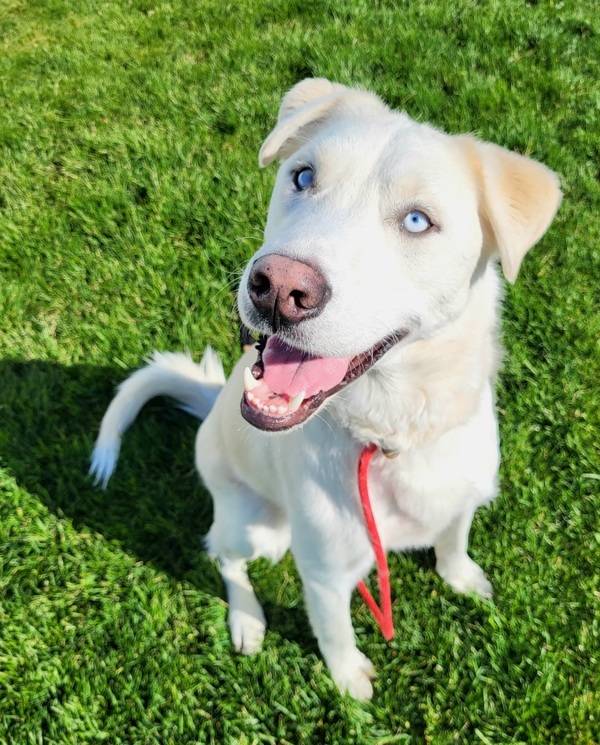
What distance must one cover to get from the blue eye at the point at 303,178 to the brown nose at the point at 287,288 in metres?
0.46

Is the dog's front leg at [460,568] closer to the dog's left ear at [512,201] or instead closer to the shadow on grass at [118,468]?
the shadow on grass at [118,468]

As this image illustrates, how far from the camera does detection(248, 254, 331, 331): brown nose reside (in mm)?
1500

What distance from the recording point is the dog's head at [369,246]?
1560 millimetres

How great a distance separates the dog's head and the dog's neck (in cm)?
9

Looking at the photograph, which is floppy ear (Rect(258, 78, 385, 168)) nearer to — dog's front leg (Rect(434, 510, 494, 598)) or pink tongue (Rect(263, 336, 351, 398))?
pink tongue (Rect(263, 336, 351, 398))

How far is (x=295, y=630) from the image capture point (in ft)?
9.25

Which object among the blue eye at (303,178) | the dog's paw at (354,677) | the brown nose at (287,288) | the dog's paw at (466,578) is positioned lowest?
the dog's paw at (354,677)

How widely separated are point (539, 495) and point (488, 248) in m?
1.58

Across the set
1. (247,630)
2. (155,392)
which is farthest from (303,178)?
(247,630)

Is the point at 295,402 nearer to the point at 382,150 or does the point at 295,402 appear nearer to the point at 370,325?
the point at 370,325

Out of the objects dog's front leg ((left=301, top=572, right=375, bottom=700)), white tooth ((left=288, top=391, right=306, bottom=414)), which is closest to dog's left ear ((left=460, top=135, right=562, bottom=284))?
white tooth ((left=288, top=391, right=306, bottom=414))

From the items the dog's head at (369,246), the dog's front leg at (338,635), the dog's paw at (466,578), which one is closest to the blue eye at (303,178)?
the dog's head at (369,246)

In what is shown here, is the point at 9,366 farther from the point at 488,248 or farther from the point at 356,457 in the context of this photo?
the point at 488,248

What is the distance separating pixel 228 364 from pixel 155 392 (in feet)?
1.97
